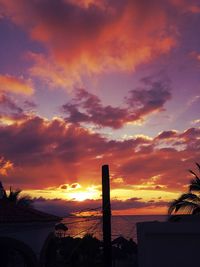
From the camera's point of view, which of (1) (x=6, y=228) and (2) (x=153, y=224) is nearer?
(2) (x=153, y=224)

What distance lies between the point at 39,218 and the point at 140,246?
601cm

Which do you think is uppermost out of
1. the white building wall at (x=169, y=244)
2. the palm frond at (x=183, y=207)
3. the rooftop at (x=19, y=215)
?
the palm frond at (x=183, y=207)

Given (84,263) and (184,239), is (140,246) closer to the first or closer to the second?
(184,239)

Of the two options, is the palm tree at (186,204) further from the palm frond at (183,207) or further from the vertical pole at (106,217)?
the vertical pole at (106,217)

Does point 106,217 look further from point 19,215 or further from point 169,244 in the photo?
point 19,215

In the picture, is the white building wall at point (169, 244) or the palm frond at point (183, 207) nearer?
the white building wall at point (169, 244)

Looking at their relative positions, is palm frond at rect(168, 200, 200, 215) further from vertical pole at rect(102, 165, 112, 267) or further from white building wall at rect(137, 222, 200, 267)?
vertical pole at rect(102, 165, 112, 267)

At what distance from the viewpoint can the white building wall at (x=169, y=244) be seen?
16.2 m

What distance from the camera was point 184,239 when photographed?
53.8ft

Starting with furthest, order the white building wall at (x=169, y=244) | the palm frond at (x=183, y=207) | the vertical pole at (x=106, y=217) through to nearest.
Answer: the palm frond at (x=183, y=207)
the white building wall at (x=169, y=244)
the vertical pole at (x=106, y=217)

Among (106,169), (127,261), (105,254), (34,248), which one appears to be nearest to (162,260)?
(105,254)

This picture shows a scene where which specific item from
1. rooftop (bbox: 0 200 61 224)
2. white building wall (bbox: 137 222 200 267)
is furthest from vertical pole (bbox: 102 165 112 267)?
rooftop (bbox: 0 200 61 224)

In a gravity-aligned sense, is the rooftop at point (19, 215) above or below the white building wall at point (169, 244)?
above

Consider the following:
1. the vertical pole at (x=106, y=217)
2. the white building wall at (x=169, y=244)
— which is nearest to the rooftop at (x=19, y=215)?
the white building wall at (x=169, y=244)
